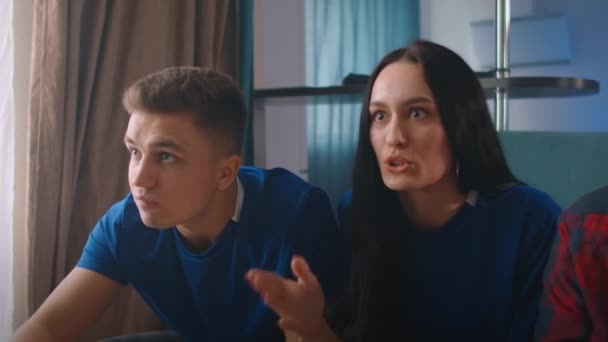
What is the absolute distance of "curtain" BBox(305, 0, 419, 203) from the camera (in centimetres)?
247

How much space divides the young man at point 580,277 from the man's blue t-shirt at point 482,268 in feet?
0.54

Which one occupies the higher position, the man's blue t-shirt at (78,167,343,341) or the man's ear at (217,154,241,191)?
the man's ear at (217,154,241,191)

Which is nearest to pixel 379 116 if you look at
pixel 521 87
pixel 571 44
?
pixel 521 87

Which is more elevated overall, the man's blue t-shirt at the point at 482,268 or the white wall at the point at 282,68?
the white wall at the point at 282,68

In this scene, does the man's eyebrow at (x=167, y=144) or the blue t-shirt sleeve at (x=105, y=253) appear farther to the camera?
the blue t-shirt sleeve at (x=105, y=253)

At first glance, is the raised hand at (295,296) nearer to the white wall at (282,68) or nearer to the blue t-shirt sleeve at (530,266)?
the blue t-shirt sleeve at (530,266)

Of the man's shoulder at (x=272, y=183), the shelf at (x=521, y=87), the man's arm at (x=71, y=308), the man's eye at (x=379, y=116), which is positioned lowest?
the man's arm at (x=71, y=308)

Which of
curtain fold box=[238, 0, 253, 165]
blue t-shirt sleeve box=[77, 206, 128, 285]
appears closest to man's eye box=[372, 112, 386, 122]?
blue t-shirt sleeve box=[77, 206, 128, 285]

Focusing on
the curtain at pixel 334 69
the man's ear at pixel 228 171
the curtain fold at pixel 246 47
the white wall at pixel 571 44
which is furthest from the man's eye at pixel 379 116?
the white wall at pixel 571 44

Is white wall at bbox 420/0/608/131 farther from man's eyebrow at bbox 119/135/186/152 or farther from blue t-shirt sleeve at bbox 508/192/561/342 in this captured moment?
man's eyebrow at bbox 119/135/186/152

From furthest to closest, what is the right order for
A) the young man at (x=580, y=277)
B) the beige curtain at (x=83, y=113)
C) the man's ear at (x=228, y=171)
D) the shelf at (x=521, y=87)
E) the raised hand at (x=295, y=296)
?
the shelf at (x=521, y=87), the beige curtain at (x=83, y=113), the man's ear at (x=228, y=171), the raised hand at (x=295, y=296), the young man at (x=580, y=277)

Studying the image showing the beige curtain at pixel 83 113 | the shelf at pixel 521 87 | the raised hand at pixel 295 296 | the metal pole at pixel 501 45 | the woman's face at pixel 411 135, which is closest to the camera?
the raised hand at pixel 295 296

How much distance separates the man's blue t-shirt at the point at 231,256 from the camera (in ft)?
3.54

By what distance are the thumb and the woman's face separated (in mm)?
190
